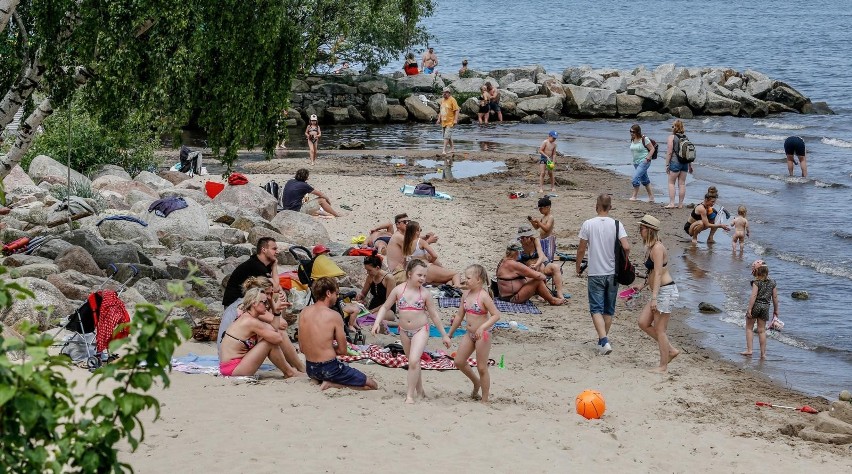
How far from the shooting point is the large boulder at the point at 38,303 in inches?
432

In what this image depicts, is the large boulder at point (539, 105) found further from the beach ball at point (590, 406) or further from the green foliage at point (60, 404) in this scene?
the green foliage at point (60, 404)

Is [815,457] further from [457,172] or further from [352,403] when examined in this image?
[457,172]

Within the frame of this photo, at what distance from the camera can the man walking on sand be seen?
1262cm

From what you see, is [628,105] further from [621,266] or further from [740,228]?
[621,266]

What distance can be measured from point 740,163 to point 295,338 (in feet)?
72.8

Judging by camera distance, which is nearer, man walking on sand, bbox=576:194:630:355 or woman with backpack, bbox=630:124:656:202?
man walking on sand, bbox=576:194:630:355

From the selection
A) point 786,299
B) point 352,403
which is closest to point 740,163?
point 786,299

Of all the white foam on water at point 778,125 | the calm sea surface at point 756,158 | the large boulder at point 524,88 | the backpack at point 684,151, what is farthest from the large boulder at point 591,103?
the backpack at point 684,151

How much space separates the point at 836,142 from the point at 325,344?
30.1m

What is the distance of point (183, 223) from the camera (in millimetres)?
16312

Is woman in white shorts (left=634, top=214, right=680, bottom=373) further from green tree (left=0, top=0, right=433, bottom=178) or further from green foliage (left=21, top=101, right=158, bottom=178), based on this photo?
green foliage (left=21, top=101, right=158, bottom=178)

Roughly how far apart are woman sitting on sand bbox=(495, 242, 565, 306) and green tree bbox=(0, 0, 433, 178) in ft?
12.7

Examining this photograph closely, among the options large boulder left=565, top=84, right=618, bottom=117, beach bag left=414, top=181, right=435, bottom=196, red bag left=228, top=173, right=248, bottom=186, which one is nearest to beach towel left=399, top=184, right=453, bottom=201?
beach bag left=414, top=181, right=435, bottom=196

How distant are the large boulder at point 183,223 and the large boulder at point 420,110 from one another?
928 inches
